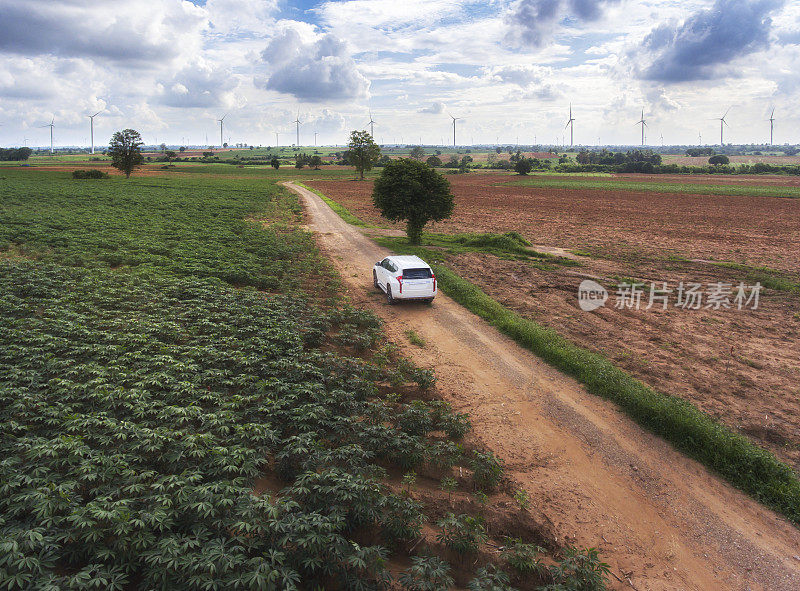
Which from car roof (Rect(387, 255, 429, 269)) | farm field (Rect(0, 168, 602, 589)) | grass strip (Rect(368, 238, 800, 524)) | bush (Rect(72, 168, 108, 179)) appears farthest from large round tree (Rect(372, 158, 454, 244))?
bush (Rect(72, 168, 108, 179))

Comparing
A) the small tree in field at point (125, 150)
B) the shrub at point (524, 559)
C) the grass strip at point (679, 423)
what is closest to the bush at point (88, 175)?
the small tree in field at point (125, 150)

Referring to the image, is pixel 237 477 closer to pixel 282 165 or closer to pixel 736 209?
pixel 736 209

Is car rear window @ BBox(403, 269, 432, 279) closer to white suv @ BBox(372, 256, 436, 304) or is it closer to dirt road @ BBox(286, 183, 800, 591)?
white suv @ BBox(372, 256, 436, 304)

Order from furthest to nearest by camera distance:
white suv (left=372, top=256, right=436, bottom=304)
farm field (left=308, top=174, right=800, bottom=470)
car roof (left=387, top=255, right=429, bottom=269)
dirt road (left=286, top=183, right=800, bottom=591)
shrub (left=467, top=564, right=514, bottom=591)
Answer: car roof (left=387, top=255, right=429, bottom=269), white suv (left=372, top=256, right=436, bottom=304), farm field (left=308, top=174, right=800, bottom=470), dirt road (left=286, top=183, right=800, bottom=591), shrub (left=467, top=564, right=514, bottom=591)

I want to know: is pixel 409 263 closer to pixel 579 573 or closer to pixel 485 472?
pixel 485 472

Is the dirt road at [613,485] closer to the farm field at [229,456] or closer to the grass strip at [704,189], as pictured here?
the farm field at [229,456]
